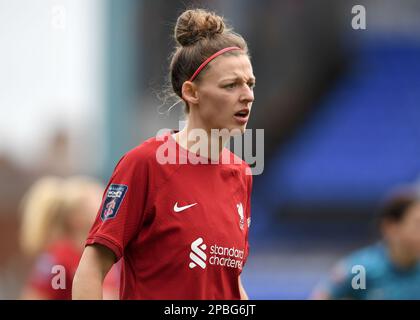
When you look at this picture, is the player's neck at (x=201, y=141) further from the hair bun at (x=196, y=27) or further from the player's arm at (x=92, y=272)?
the player's arm at (x=92, y=272)

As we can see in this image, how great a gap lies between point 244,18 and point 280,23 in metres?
0.70

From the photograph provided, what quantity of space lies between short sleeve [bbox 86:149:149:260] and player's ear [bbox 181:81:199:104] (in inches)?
13.9

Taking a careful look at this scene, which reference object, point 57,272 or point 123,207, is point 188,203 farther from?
point 57,272

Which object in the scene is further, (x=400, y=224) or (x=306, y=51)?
(x=306, y=51)

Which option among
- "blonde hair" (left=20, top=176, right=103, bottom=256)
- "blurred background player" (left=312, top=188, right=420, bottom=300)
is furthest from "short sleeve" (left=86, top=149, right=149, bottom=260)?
"blurred background player" (left=312, top=188, right=420, bottom=300)

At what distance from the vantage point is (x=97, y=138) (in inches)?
567

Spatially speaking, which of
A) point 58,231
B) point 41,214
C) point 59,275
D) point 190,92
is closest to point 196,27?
point 190,92

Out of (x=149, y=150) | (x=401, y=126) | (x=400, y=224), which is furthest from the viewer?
(x=401, y=126)

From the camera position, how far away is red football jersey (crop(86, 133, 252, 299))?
443cm

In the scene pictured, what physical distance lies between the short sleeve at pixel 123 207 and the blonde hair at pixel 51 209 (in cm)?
303

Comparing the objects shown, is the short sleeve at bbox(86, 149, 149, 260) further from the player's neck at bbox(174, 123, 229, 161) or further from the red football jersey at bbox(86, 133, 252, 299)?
the player's neck at bbox(174, 123, 229, 161)

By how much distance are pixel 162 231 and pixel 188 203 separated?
0.52ft
